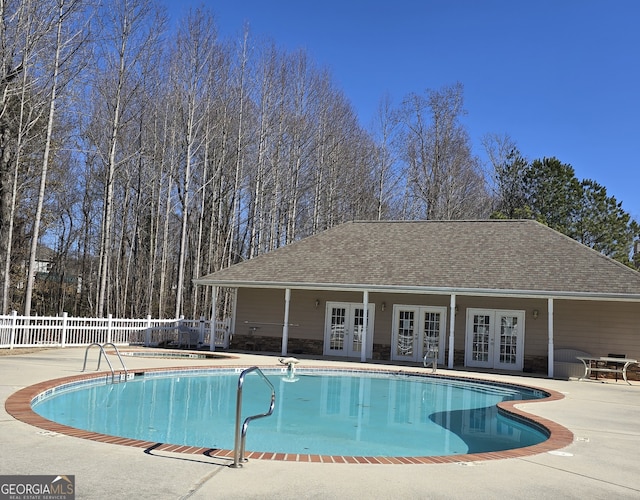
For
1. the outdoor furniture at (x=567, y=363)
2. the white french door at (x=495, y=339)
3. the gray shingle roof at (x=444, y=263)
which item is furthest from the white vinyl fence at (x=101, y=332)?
the outdoor furniture at (x=567, y=363)

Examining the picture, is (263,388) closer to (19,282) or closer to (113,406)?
(113,406)

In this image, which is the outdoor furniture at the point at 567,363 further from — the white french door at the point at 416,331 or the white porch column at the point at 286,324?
the white porch column at the point at 286,324

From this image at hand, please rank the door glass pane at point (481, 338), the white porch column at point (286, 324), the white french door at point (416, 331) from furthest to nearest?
the white porch column at point (286, 324), the white french door at point (416, 331), the door glass pane at point (481, 338)

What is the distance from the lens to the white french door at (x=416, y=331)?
19.1 meters

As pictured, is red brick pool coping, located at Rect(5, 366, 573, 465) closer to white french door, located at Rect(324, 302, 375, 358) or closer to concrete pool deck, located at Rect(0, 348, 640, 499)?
concrete pool deck, located at Rect(0, 348, 640, 499)

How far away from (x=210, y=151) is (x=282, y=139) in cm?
383

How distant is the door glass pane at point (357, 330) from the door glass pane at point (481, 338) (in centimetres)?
365

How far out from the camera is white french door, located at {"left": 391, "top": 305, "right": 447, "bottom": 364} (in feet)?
62.6

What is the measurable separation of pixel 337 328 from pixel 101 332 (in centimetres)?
787

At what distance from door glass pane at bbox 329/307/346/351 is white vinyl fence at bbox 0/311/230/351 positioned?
3686 millimetres

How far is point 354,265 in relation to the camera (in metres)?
19.9

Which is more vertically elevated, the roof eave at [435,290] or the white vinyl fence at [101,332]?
the roof eave at [435,290]

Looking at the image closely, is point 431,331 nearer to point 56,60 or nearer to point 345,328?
point 345,328

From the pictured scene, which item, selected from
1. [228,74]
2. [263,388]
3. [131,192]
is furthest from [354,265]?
[131,192]
